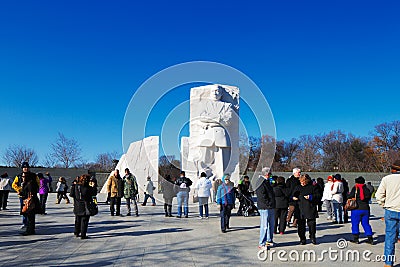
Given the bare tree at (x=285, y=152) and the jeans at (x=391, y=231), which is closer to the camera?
the jeans at (x=391, y=231)

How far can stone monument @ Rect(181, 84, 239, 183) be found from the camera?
18.8m

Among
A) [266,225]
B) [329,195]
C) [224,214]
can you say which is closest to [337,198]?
[329,195]

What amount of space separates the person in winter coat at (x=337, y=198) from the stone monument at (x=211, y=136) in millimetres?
7809

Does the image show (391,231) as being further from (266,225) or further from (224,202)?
(224,202)

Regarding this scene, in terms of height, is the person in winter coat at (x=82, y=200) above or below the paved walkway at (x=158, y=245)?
above

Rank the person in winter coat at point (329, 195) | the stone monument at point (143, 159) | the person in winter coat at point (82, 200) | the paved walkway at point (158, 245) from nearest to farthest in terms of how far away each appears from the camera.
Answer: the paved walkway at point (158, 245), the person in winter coat at point (82, 200), the person in winter coat at point (329, 195), the stone monument at point (143, 159)

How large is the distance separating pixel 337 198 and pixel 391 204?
577cm

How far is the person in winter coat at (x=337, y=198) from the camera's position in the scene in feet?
36.9

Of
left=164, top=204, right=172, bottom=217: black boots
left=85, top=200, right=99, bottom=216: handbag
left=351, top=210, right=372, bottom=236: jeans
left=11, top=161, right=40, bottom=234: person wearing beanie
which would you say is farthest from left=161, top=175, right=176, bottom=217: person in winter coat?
left=351, top=210, right=372, bottom=236: jeans

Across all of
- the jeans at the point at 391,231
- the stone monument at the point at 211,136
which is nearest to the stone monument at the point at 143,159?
the stone monument at the point at 211,136

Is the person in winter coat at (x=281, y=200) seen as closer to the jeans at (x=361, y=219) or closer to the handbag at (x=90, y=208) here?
the jeans at (x=361, y=219)

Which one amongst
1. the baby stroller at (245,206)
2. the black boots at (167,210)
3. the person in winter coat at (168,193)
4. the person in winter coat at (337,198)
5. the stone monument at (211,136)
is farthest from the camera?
the stone monument at (211,136)

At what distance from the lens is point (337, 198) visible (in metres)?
11.2

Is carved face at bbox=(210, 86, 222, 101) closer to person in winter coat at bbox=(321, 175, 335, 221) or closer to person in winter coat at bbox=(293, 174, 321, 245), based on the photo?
person in winter coat at bbox=(321, 175, 335, 221)
